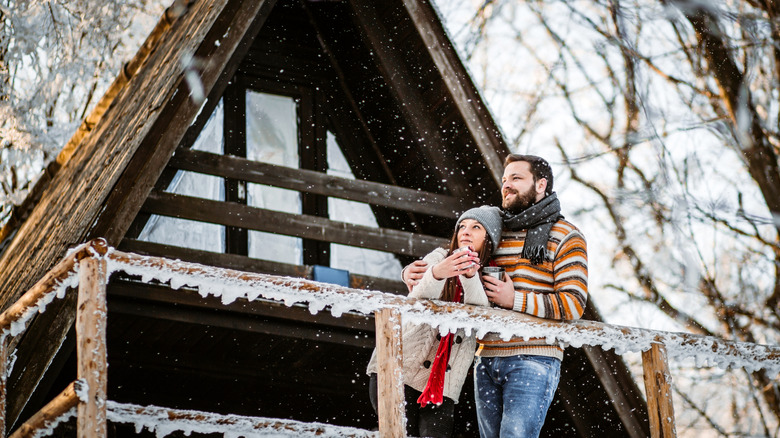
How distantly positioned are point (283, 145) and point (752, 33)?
6665 millimetres

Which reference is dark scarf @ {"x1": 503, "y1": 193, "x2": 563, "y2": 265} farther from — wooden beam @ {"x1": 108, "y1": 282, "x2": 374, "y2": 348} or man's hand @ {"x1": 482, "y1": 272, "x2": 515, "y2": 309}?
wooden beam @ {"x1": 108, "y1": 282, "x2": 374, "y2": 348}

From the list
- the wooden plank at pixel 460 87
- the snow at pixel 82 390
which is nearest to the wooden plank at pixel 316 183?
the wooden plank at pixel 460 87

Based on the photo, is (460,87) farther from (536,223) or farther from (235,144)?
(536,223)

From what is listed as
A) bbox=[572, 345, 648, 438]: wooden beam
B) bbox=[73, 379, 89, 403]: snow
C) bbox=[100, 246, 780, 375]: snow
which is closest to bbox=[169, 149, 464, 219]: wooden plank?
bbox=[572, 345, 648, 438]: wooden beam

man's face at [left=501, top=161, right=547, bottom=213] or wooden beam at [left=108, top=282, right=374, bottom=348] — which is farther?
wooden beam at [left=108, top=282, right=374, bottom=348]

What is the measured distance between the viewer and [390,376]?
402cm

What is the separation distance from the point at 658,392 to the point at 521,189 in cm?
119

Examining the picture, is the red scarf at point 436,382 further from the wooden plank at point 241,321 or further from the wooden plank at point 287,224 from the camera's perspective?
the wooden plank at point 287,224

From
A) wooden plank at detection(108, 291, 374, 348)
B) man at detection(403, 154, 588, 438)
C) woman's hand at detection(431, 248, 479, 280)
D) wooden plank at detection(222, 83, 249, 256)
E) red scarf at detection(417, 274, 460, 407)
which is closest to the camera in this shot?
woman's hand at detection(431, 248, 479, 280)

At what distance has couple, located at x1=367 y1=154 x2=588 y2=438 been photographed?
4.27 m

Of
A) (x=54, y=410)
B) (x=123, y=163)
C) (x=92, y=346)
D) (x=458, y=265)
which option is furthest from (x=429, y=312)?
(x=123, y=163)

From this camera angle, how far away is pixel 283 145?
26.5 feet

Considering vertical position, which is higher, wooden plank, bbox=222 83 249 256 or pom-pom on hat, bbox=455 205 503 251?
wooden plank, bbox=222 83 249 256

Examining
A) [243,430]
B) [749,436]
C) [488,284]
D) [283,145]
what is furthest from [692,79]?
[243,430]
